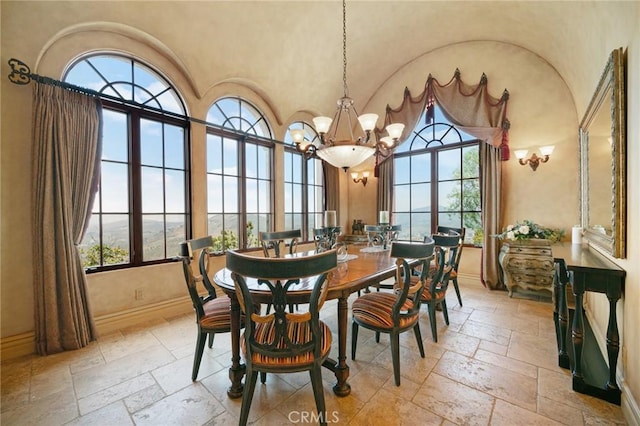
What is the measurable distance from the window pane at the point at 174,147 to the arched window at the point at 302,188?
1776 millimetres

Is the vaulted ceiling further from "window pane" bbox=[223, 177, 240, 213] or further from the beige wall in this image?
"window pane" bbox=[223, 177, 240, 213]

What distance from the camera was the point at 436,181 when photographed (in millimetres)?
4773

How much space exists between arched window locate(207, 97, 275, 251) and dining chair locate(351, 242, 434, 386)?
253 centimetres

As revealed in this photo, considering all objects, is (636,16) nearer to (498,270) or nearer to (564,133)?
(564,133)

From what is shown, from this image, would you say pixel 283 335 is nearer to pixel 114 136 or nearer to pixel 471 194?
pixel 114 136

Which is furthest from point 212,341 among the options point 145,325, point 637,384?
point 637,384

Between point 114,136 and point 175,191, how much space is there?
863 mm

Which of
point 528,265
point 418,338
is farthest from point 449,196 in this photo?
point 418,338

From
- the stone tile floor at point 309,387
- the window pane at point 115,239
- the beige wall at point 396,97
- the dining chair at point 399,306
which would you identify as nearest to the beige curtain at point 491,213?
the beige wall at point 396,97

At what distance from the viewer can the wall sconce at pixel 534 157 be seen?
3703 mm

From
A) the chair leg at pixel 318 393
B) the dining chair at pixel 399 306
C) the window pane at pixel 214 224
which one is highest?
the window pane at pixel 214 224

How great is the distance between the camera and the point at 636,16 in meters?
1.51

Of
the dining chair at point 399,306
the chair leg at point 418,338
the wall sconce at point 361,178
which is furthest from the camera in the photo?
the wall sconce at point 361,178

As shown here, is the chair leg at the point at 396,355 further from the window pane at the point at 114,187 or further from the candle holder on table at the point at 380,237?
the window pane at the point at 114,187
